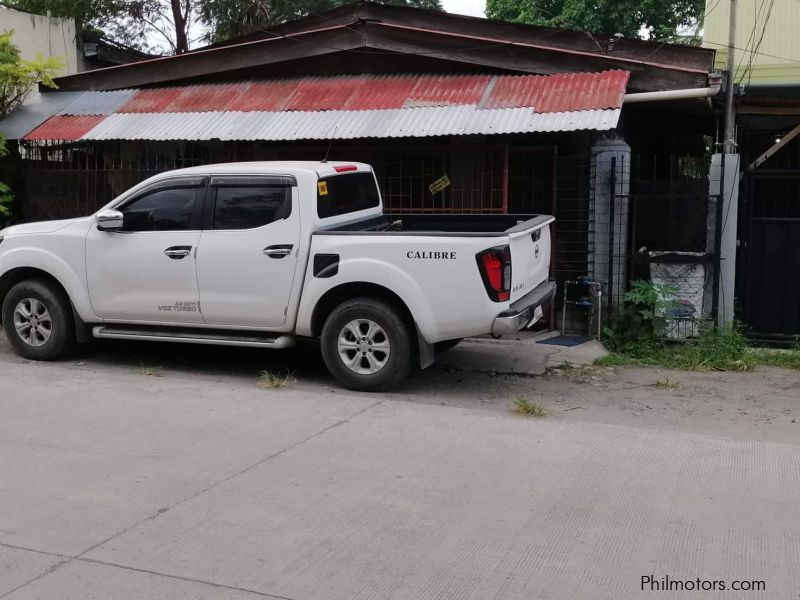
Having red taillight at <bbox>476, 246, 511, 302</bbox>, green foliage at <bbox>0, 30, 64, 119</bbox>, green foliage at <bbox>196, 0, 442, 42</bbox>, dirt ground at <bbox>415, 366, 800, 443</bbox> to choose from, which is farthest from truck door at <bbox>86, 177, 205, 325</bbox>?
green foliage at <bbox>196, 0, 442, 42</bbox>

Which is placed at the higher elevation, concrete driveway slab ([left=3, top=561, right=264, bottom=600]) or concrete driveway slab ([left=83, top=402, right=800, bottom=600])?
concrete driveway slab ([left=3, top=561, right=264, bottom=600])

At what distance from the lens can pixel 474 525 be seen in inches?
178

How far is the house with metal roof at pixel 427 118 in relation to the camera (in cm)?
954

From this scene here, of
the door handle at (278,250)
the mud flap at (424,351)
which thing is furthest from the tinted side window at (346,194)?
the mud flap at (424,351)

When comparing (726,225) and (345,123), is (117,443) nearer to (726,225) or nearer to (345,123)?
(345,123)

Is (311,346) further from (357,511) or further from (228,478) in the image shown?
→ (357,511)

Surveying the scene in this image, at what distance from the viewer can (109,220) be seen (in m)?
7.93

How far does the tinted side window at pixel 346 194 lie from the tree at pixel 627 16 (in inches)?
825

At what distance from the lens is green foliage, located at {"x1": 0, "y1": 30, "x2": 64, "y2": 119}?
11.2 m

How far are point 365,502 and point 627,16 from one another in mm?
26426

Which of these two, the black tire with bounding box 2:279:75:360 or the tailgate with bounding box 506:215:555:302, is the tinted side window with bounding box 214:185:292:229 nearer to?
the black tire with bounding box 2:279:75:360

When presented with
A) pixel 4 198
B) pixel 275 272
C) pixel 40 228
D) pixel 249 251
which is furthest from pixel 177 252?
pixel 4 198

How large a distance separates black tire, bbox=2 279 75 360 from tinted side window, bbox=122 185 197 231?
1.05m

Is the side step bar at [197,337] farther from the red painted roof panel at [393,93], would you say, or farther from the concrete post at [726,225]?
the concrete post at [726,225]
